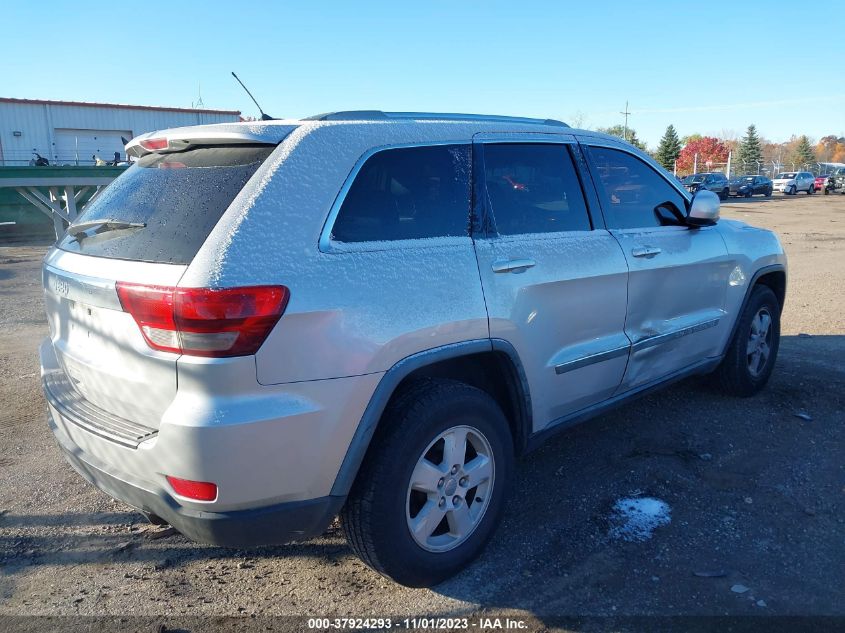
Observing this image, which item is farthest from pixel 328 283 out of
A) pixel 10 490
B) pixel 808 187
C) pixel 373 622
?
pixel 808 187

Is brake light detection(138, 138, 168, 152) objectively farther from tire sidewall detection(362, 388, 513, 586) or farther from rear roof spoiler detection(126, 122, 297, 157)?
tire sidewall detection(362, 388, 513, 586)

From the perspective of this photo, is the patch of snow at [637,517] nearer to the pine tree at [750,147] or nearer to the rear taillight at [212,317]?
the rear taillight at [212,317]

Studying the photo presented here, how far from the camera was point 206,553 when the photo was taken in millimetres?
3215

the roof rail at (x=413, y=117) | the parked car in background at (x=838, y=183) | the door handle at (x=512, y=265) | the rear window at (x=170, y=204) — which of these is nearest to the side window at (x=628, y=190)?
the roof rail at (x=413, y=117)

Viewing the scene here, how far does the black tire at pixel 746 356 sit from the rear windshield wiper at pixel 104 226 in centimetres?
399

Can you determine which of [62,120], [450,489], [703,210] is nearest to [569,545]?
[450,489]

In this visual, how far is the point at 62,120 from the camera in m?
29.3

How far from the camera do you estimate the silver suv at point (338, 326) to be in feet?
7.47

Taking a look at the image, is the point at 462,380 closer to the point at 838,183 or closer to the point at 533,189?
the point at 533,189

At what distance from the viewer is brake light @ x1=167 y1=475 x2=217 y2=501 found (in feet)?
7.50

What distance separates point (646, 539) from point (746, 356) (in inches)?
88.4

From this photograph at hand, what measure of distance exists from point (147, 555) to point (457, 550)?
1441mm

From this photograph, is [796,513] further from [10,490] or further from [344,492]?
[10,490]

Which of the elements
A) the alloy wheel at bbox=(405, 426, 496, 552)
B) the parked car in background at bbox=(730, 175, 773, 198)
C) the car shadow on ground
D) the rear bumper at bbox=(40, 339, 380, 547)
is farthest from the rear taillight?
the parked car in background at bbox=(730, 175, 773, 198)
